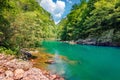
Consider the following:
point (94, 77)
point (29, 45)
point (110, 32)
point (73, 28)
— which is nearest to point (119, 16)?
point (110, 32)

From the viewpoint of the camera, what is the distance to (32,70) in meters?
20.7

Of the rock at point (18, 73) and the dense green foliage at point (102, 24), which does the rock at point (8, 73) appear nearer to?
the rock at point (18, 73)

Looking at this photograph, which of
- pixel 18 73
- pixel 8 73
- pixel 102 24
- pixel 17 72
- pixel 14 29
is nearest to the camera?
pixel 8 73

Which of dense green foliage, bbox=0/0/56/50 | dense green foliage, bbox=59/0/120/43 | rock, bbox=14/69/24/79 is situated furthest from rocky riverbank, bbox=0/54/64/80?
dense green foliage, bbox=59/0/120/43

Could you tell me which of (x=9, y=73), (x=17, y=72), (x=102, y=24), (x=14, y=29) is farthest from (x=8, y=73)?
(x=102, y=24)

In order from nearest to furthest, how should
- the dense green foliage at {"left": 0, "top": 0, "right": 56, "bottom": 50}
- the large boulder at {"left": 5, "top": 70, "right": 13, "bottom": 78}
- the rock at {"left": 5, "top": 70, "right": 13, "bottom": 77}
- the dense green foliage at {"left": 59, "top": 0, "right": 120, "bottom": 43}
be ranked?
the large boulder at {"left": 5, "top": 70, "right": 13, "bottom": 78} → the rock at {"left": 5, "top": 70, "right": 13, "bottom": 77} → the dense green foliage at {"left": 0, "top": 0, "right": 56, "bottom": 50} → the dense green foliage at {"left": 59, "top": 0, "right": 120, "bottom": 43}

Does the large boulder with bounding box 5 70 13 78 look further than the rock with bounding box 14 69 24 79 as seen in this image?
No

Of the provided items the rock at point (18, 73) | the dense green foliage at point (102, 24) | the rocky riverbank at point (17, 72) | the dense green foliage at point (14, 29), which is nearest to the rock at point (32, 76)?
the rocky riverbank at point (17, 72)

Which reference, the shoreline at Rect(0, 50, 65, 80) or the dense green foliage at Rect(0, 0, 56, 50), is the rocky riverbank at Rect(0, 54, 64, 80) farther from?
the dense green foliage at Rect(0, 0, 56, 50)

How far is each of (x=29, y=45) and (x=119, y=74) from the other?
14.5 metres

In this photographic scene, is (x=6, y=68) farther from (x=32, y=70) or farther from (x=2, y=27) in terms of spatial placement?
(x=2, y=27)

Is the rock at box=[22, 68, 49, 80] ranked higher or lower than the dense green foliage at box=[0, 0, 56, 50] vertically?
lower

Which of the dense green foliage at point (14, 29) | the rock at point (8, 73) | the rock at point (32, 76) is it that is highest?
the dense green foliage at point (14, 29)

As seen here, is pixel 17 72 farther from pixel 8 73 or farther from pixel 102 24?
pixel 102 24
